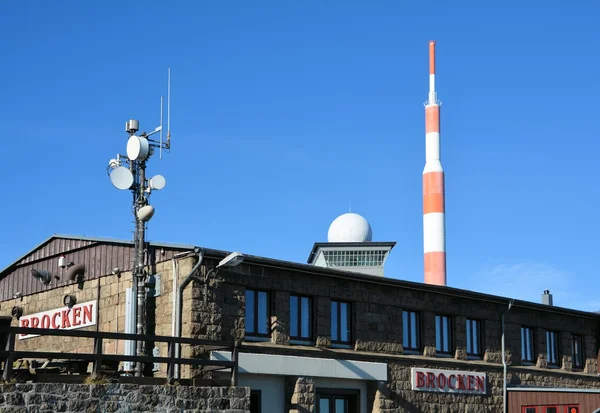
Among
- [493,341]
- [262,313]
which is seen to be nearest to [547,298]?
[493,341]

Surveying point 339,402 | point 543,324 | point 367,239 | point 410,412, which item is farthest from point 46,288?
point 367,239

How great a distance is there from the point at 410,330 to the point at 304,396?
5.14m

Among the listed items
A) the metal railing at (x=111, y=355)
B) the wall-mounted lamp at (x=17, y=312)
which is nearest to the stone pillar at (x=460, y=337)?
the metal railing at (x=111, y=355)

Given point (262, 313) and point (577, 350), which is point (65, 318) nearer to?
point (262, 313)

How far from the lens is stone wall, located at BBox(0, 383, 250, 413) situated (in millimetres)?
18141

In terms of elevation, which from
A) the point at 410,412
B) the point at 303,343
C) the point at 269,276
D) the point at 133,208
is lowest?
the point at 410,412

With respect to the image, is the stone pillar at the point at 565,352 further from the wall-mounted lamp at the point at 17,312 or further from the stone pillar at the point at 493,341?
the wall-mounted lamp at the point at 17,312

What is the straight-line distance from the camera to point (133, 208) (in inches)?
A: 966

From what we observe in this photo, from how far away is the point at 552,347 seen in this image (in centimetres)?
3328

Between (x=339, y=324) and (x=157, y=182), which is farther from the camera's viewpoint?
(x=339, y=324)

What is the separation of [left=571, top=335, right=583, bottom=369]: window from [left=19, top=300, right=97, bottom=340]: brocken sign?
1757 cm

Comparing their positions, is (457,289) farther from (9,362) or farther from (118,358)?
(9,362)

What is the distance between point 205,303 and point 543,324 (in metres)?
14.4

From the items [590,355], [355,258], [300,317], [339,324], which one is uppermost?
[355,258]
